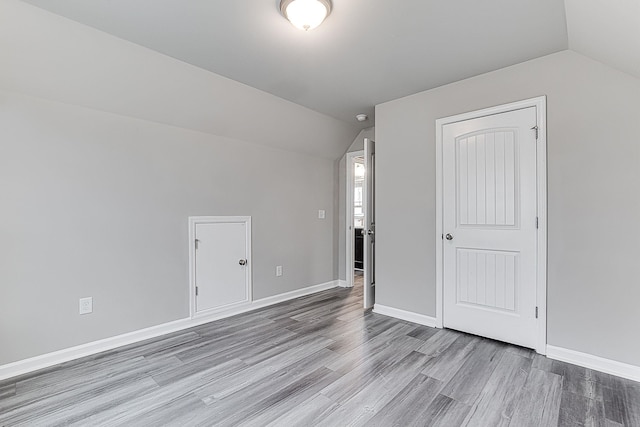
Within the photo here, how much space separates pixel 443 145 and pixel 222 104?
217 cm

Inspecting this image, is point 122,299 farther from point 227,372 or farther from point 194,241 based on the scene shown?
point 227,372

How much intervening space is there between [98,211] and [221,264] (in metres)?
1.22

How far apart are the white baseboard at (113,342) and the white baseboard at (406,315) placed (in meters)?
1.28

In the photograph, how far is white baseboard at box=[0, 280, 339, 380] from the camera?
2.10 meters

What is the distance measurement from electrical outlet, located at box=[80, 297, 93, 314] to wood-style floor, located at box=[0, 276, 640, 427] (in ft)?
1.20

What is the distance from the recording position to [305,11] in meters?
1.72

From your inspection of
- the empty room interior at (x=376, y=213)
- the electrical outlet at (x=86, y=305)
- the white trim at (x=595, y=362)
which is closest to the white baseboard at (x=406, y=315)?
the empty room interior at (x=376, y=213)

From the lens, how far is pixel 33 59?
197cm

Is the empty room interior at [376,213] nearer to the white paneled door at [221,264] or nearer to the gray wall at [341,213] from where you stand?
the white paneled door at [221,264]

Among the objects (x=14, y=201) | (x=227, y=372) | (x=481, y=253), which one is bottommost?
(x=227, y=372)

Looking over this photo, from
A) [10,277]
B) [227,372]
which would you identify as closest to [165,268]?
[10,277]

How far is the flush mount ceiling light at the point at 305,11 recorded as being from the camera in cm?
169

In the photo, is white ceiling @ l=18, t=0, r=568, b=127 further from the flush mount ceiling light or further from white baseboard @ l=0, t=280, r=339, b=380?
white baseboard @ l=0, t=280, r=339, b=380

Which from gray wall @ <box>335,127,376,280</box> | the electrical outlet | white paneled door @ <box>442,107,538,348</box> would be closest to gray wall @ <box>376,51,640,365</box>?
white paneled door @ <box>442,107,538,348</box>
